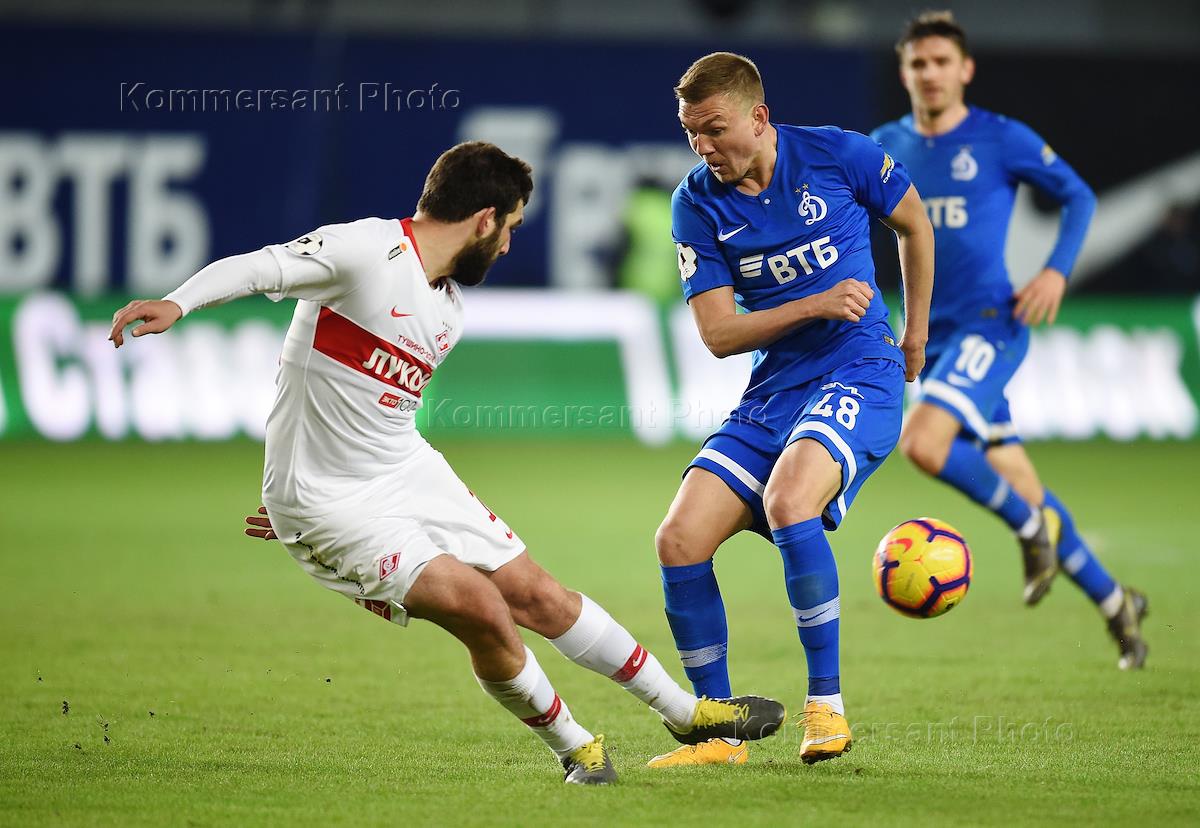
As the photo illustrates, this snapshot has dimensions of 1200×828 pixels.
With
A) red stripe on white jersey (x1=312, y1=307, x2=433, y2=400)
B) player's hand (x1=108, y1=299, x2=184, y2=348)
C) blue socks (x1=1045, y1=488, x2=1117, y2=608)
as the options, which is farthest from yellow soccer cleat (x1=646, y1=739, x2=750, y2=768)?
blue socks (x1=1045, y1=488, x2=1117, y2=608)

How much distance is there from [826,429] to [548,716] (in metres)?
1.28

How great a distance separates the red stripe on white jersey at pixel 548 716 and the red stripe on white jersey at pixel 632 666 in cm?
23

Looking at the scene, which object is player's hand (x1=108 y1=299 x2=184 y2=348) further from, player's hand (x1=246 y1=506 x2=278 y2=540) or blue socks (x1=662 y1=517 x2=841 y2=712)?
blue socks (x1=662 y1=517 x2=841 y2=712)

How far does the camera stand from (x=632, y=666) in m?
4.97

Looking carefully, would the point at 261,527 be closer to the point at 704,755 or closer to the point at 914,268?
the point at 704,755

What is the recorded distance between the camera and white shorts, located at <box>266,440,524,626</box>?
4684 millimetres

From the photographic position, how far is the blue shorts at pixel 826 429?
17.1 feet

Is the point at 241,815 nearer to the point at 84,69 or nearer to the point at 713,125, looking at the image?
the point at 713,125

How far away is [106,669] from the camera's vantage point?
658 cm

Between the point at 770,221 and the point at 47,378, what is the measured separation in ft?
35.9

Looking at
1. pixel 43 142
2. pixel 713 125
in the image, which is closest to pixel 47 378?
pixel 43 142

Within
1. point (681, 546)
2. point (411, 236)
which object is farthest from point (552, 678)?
point (411, 236)

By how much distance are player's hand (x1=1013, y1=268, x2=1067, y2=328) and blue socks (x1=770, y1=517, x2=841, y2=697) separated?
8.63ft

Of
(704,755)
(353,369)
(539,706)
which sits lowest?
(704,755)
